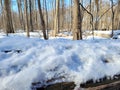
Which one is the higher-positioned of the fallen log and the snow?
the snow

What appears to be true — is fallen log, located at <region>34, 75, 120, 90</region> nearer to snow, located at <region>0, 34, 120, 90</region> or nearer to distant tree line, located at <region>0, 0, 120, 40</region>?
snow, located at <region>0, 34, 120, 90</region>

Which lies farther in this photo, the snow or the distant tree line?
the distant tree line

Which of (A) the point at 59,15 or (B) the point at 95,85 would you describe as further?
(A) the point at 59,15

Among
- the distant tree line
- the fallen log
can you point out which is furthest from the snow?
the distant tree line

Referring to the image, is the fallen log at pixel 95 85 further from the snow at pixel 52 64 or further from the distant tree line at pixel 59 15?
the distant tree line at pixel 59 15

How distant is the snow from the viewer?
2.80 meters

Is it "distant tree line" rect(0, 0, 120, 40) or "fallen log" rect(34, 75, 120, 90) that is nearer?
"fallen log" rect(34, 75, 120, 90)

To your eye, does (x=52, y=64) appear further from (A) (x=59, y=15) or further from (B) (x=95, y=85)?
(A) (x=59, y=15)

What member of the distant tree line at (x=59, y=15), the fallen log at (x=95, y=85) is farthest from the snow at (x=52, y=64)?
the distant tree line at (x=59, y=15)

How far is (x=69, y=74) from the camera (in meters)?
3.03

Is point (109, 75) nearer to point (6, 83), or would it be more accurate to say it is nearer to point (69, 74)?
point (69, 74)

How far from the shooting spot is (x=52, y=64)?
10.3 ft

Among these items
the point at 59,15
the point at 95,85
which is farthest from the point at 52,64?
the point at 59,15

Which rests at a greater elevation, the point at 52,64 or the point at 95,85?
the point at 52,64
